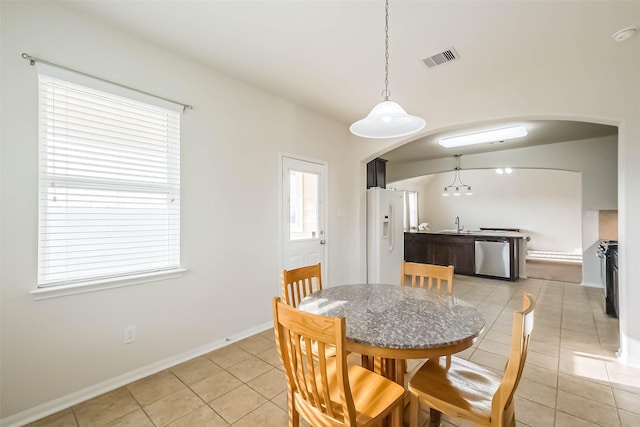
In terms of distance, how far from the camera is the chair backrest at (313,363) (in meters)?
1.06

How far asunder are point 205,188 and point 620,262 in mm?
4038

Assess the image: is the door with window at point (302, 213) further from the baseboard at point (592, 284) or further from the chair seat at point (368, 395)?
the baseboard at point (592, 284)

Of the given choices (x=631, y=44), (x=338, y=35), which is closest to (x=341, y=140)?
(x=338, y=35)

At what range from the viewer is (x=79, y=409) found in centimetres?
187

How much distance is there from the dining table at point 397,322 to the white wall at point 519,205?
23.3ft

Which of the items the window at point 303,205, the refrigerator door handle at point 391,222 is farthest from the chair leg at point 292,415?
the refrigerator door handle at point 391,222

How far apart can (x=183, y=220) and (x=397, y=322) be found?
6.69 ft

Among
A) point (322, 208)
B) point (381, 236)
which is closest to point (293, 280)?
point (322, 208)

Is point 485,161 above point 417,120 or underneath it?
above

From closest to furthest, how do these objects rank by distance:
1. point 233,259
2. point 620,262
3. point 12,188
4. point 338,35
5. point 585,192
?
1. point 12,188
2. point 338,35
3. point 620,262
4. point 233,259
5. point 585,192

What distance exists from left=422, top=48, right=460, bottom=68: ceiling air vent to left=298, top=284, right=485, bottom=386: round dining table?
6.77 ft

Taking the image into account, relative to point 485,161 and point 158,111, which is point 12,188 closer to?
point 158,111

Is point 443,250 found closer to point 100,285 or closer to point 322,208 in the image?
point 322,208

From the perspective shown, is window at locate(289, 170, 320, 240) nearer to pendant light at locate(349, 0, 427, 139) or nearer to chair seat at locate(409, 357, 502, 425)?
pendant light at locate(349, 0, 427, 139)
